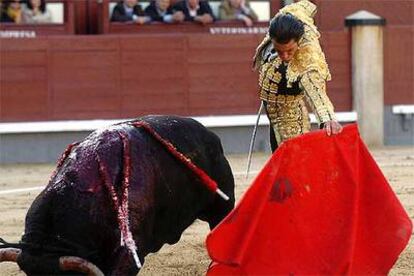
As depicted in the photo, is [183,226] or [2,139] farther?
[2,139]

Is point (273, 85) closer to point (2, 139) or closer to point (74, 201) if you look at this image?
point (74, 201)

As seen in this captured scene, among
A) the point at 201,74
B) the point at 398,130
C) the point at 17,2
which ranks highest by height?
the point at 17,2

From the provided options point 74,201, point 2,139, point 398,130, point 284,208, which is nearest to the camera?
point 74,201

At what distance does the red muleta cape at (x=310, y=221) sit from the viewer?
140 inches

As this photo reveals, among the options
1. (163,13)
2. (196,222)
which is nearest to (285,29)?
(196,222)

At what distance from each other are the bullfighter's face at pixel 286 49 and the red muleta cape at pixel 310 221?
1.01 feet


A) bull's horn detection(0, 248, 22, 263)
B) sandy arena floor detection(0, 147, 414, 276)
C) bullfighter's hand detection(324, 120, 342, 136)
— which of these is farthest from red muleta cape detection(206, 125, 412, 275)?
bull's horn detection(0, 248, 22, 263)

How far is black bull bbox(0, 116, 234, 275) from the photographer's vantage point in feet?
10.1

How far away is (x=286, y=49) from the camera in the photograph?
365cm

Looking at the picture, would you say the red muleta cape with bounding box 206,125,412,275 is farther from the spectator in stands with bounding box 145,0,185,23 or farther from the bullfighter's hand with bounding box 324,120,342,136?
the spectator in stands with bounding box 145,0,185,23

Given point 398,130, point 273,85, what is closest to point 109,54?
point 398,130

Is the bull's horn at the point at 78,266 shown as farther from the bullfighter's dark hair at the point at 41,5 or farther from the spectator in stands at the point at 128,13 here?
the spectator in stands at the point at 128,13

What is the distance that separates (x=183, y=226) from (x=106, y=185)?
2.07 ft

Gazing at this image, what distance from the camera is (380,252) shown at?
369 cm
